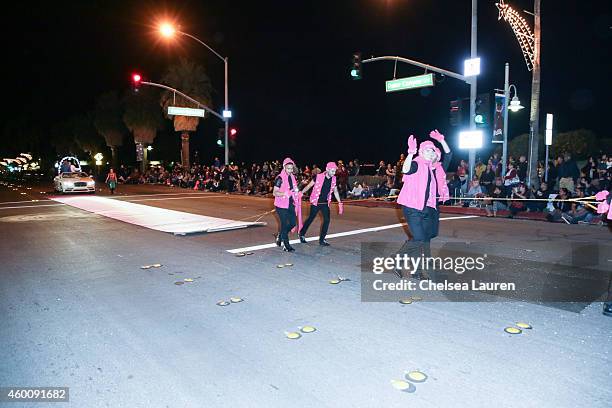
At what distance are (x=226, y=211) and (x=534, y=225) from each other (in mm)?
9931

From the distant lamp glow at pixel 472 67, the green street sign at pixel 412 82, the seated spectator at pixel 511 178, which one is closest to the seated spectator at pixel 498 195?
the seated spectator at pixel 511 178

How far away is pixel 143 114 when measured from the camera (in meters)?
49.3

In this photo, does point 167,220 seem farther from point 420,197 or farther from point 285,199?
point 420,197

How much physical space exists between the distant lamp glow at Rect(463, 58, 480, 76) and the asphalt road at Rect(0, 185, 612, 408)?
11.7m

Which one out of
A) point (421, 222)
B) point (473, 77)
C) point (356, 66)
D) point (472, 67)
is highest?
point (356, 66)

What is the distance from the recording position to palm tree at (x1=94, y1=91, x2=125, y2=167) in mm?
60812

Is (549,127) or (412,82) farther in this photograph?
(412,82)

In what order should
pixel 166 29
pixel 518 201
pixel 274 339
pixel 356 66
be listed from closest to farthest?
pixel 274 339 → pixel 518 201 → pixel 356 66 → pixel 166 29

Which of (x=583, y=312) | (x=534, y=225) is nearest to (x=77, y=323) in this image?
(x=583, y=312)

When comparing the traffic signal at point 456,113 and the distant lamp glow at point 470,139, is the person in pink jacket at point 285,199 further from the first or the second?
the traffic signal at point 456,113

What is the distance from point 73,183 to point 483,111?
22098 millimetres

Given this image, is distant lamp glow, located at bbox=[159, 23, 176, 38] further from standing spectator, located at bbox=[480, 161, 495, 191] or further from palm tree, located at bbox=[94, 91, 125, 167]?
palm tree, located at bbox=[94, 91, 125, 167]

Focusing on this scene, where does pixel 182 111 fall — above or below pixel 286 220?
above

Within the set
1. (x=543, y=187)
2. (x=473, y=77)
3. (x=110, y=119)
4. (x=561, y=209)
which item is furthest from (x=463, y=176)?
(x=110, y=119)
